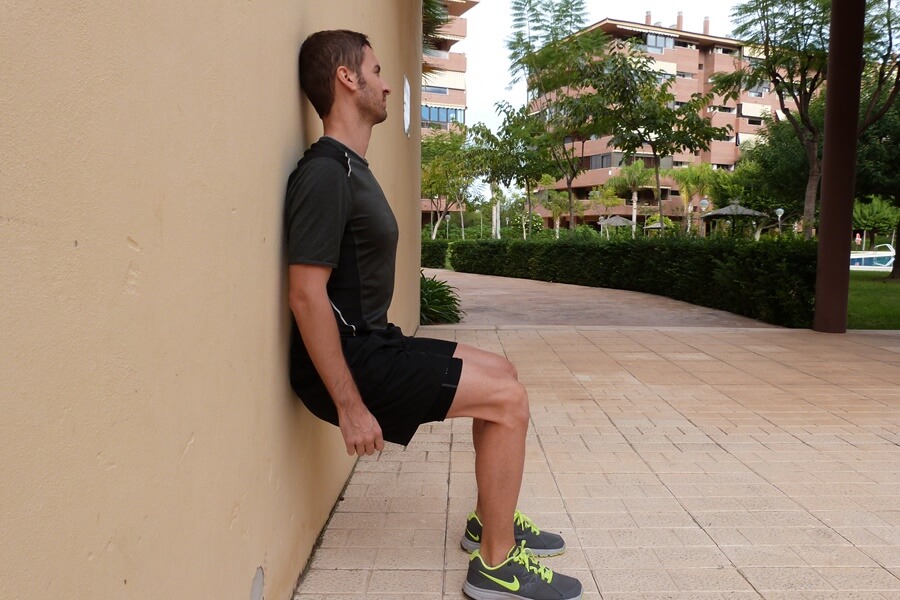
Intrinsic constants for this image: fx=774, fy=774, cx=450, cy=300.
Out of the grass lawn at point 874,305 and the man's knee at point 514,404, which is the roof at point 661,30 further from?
the man's knee at point 514,404

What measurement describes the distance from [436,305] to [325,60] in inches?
300

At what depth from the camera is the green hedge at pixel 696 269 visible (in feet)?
31.6

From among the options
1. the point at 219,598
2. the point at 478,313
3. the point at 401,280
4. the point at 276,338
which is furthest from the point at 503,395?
the point at 478,313

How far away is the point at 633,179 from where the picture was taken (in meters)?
55.8

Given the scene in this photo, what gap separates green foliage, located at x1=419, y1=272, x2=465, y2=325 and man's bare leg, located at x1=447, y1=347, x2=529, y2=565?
285 inches

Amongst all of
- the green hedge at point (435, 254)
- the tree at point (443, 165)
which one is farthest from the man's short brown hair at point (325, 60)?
the tree at point (443, 165)

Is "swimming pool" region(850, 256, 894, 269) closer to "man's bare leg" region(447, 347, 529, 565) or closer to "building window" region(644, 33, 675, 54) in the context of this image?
"building window" region(644, 33, 675, 54)

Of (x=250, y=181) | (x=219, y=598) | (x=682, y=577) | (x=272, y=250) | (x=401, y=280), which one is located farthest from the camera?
(x=401, y=280)

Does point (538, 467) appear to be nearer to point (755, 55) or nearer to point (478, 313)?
point (478, 313)

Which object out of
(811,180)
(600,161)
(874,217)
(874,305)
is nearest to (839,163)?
(874,305)

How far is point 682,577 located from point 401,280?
4056 mm

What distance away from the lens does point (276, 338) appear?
7.27 feet

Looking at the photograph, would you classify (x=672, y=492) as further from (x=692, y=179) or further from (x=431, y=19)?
(x=692, y=179)

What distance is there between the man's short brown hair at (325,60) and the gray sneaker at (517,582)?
5.05 ft
